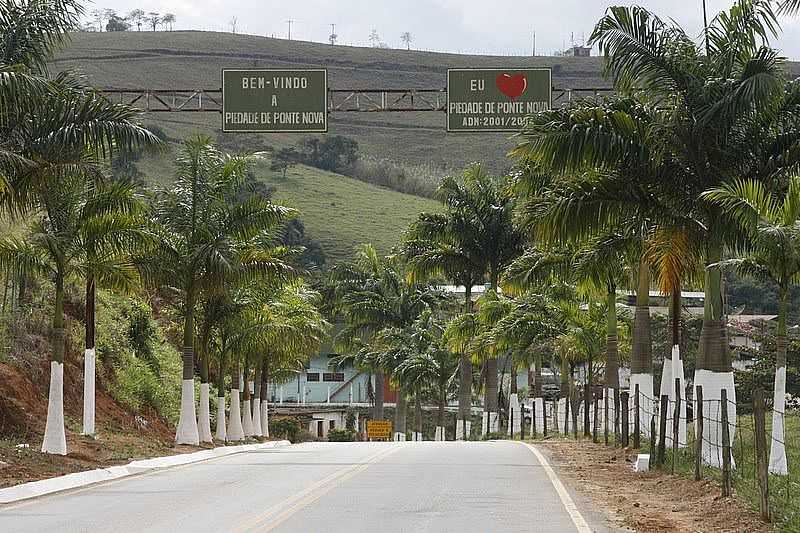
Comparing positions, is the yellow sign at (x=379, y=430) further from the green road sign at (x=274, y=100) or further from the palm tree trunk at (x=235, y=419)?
the green road sign at (x=274, y=100)

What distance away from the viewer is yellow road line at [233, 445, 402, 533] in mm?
14430

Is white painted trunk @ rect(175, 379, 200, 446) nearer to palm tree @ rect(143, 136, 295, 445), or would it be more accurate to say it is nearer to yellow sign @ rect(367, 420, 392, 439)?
palm tree @ rect(143, 136, 295, 445)

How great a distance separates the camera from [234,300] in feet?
131

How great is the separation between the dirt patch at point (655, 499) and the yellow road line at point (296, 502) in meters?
3.93

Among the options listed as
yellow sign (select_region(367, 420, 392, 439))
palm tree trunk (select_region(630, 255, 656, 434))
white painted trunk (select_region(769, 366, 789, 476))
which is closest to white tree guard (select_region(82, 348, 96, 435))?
palm tree trunk (select_region(630, 255, 656, 434))

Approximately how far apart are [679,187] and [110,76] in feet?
472

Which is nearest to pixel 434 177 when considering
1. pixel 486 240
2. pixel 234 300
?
pixel 486 240

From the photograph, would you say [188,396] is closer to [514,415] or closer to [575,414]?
[575,414]

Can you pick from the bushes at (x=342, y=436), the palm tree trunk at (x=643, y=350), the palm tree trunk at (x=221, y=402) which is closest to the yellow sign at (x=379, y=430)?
the bushes at (x=342, y=436)

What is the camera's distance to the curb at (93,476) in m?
19.0

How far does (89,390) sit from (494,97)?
15371 mm

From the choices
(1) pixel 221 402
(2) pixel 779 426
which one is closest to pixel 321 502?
(2) pixel 779 426

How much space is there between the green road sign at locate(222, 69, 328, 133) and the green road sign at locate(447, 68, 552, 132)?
3.95 meters

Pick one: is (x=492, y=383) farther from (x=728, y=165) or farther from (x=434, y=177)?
(x=434, y=177)
